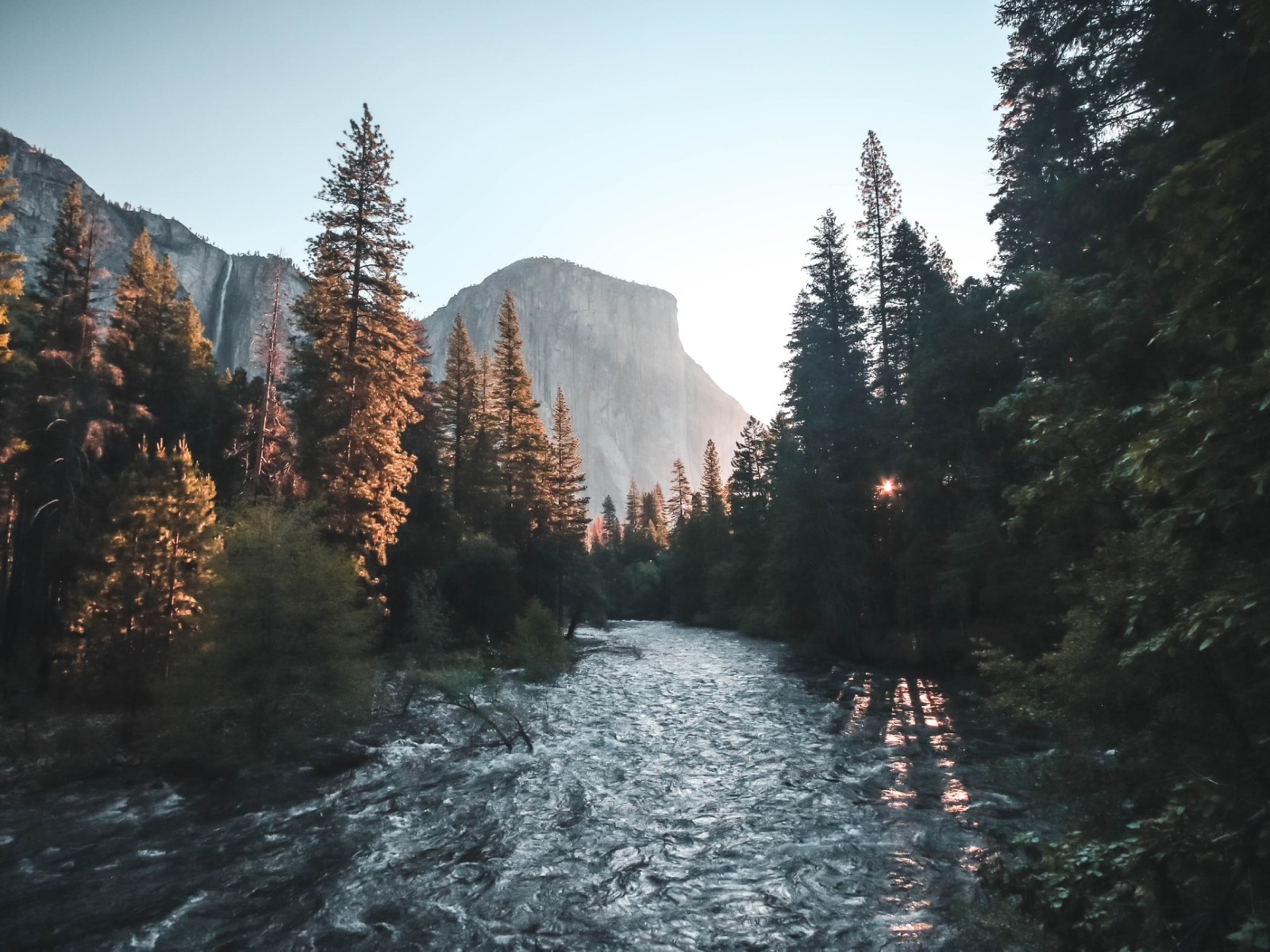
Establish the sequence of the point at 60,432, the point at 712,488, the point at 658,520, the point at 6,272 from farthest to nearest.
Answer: the point at 658,520, the point at 712,488, the point at 60,432, the point at 6,272

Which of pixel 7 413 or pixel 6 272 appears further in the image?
pixel 7 413

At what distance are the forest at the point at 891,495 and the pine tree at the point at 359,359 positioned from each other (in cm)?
13

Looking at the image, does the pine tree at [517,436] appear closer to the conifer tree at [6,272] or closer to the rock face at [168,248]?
the conifer tree at [6,272]

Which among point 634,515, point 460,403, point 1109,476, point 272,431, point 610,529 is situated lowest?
point 1109,476

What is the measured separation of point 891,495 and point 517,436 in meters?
22.3

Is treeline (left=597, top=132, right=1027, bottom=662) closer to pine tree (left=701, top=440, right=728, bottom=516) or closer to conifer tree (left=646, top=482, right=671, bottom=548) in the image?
pine tree (left=701, top=440, right=728, bottom=516)

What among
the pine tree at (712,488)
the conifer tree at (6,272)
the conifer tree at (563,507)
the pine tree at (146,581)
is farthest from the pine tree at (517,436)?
the conifer tree at (6,272)

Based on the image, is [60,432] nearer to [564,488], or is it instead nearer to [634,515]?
[564,488]

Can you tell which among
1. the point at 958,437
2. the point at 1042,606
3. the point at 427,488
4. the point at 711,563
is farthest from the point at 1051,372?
the point at 711,563

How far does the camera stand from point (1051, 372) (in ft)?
52.6

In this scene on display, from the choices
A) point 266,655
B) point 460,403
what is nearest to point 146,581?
point 266,655

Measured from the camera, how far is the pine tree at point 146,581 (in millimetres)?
15891

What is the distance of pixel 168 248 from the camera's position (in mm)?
107125

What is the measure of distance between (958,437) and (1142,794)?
16.4m
